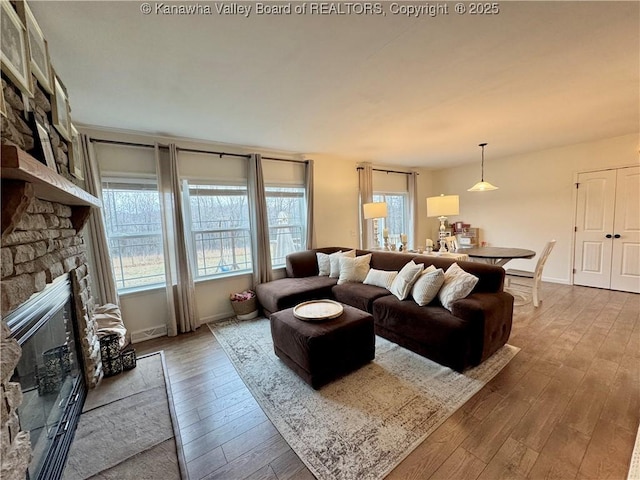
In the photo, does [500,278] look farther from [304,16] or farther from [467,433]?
[304,16]

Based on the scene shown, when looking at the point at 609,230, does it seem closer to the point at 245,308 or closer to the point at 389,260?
the point at 389,260

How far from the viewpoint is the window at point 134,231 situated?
3.12 meters

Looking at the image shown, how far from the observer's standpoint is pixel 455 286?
8.43ft

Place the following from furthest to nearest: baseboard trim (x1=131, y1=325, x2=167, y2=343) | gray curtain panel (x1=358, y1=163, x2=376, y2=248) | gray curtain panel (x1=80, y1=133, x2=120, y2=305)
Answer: gray curtain panel (x1=358, y1=163, x2=376, y2=248) → baseboard trim (x1=131, y1=325, x2=167, y2=343) → gray curtain panel (x1=80, y1=133, x2=120, y2=305)

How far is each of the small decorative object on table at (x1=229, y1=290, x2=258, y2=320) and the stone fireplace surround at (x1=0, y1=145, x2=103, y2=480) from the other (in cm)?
205

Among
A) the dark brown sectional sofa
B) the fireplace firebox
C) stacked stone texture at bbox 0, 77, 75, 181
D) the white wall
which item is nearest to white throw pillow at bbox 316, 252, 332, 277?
the dark brown sectional sofa

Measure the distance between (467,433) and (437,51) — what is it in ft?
8.29

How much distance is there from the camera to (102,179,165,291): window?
10.2 feet

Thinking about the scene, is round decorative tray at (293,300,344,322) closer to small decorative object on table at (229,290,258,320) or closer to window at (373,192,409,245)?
small decorative object on table at (229,290,258,320)

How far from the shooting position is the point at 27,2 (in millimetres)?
1263

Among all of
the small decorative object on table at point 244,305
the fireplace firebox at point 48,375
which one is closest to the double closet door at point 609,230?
the small decorative object on table at point 244,305

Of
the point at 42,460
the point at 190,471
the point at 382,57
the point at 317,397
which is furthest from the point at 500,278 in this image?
the point at 42,460

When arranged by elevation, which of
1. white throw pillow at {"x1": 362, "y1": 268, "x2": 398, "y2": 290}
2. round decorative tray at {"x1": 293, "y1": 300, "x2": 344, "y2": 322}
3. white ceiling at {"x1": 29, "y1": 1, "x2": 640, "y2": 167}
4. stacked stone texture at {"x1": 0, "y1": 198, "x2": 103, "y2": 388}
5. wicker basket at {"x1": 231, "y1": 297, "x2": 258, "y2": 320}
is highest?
white ceiling at {"x1": 29, "y1": 1, "x2": 640, "y2": 167}

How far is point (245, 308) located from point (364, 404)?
2265 millimetres
